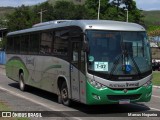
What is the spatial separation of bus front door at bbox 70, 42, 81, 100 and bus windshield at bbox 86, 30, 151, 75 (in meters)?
0.68

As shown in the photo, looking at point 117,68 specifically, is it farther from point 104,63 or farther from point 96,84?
point 96,84

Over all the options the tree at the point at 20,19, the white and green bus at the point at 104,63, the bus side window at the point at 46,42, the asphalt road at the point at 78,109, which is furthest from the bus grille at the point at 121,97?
the tree at the point at 20,19

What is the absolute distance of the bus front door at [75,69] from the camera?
13.1 metres

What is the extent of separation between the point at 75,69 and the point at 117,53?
58.6 inches

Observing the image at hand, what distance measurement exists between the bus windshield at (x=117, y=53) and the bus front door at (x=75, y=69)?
68cm

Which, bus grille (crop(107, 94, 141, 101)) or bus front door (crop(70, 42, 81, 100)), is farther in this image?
bus front door (crop(70, 42, 81, 100))

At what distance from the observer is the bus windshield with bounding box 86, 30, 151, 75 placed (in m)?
12.5

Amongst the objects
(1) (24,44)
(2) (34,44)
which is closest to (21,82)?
(1) (24,44)

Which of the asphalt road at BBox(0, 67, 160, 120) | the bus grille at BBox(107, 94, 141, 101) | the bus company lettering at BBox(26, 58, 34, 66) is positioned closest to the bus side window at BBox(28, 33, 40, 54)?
the bus company lettering at BBox(26, 58, 34, 66)

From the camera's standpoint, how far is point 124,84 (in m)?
12.5

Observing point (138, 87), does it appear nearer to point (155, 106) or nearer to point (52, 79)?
point (155, 106)

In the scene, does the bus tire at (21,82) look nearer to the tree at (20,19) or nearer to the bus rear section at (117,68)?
the bus rear section at (117,68)

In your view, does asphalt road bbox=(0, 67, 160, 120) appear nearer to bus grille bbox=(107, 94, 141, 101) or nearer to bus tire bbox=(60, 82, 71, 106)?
bus tire bbox=(60, 82, 71, 106)

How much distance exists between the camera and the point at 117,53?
12.6 metres
